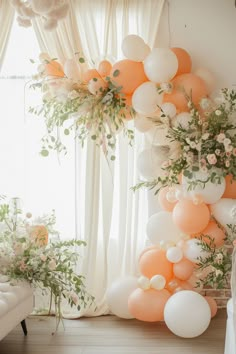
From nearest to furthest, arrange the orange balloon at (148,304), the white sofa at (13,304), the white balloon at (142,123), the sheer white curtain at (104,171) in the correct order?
the white sofa at (13,304) < the orange balloon at (148,304) < the white balloon at (142,123) < the sheer white curtain at (104,171)

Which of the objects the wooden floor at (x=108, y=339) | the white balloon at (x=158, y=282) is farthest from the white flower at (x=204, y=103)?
the wooden floor at (x=108, y=339)

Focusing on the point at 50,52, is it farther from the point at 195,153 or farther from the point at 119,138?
the point at 195,153

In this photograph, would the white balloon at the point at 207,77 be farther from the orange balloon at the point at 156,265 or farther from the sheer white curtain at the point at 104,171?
the orange balloon at the point at 156,265

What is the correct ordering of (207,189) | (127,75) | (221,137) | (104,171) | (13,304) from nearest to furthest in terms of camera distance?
(13,304) < (221,137) < (207,189) < (127,75) < (104,171)

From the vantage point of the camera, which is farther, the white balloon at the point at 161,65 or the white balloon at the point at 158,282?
the white balloon at the point at 158,282

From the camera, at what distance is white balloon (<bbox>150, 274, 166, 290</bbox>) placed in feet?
12.6

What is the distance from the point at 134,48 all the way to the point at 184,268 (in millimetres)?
1616

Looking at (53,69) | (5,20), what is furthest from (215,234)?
(5,20)

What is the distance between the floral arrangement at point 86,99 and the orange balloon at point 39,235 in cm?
55

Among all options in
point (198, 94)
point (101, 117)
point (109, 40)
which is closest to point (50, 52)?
point (109, 40)

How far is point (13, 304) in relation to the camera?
3453 mm

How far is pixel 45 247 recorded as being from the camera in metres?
3.87

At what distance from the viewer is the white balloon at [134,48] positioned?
3771 millimetres

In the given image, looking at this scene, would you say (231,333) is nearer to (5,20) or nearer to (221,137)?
(221,137)
